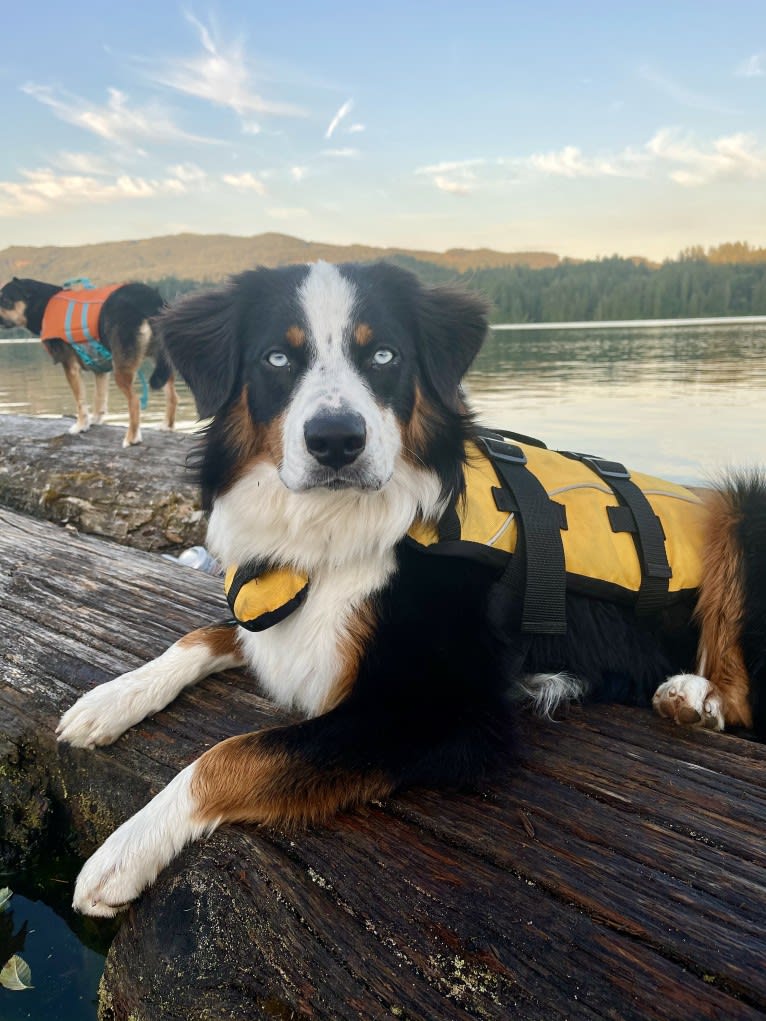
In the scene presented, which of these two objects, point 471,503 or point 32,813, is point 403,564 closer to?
point 471,503

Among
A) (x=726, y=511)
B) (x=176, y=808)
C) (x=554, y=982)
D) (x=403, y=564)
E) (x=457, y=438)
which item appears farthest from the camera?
(x=726, y=511)

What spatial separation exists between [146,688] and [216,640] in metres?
0.35

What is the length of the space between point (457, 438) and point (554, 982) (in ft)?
5.44

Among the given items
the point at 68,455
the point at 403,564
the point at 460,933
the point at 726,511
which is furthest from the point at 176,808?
the point at 68,455

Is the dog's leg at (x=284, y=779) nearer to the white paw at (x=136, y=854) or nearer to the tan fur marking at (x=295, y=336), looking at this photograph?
the white paw at (x=136, y=854)

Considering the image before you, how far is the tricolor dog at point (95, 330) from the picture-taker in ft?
26.7

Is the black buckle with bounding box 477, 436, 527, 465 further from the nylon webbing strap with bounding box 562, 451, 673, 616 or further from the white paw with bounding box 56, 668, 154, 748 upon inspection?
the white paw with bounding box 56, 668, 154, 748

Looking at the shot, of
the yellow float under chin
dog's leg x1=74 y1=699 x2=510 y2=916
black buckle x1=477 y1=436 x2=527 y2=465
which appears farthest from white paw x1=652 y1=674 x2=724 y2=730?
the yellow float under chin

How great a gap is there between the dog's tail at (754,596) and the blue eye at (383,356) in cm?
155

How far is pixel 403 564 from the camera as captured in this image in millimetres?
2391

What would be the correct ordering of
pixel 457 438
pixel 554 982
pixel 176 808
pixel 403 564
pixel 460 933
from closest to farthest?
pixel 554 982, pixel 460 933, pixel 176 808, pixel 403 564, pixel 457 438

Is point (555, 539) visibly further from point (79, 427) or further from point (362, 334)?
point (79, 427)

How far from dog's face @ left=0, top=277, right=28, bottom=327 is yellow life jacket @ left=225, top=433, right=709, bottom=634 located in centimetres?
860

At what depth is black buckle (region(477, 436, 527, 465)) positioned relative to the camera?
2.77 meters
